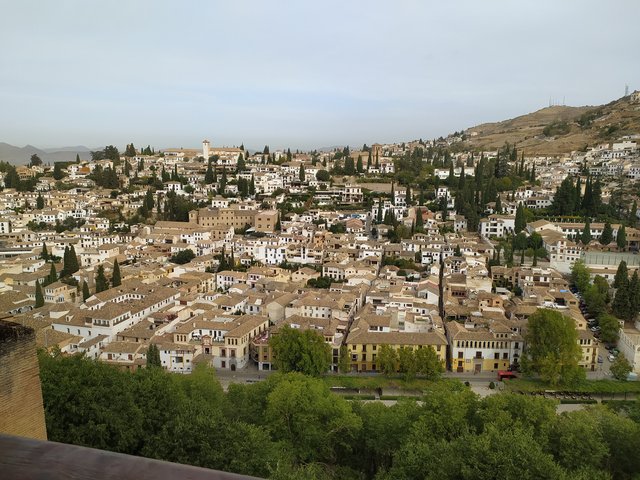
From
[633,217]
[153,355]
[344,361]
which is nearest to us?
[153,355]

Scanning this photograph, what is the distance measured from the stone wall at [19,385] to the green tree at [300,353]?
7428mm

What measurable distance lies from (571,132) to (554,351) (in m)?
38.0

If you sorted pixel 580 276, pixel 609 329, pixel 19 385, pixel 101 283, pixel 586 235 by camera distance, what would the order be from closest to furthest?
pixel 19 385 < pixel 609 329 < pixel 101 283 < pixel 580 276 < pixel 586 235

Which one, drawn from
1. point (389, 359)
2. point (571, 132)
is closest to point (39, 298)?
point (389, 359)

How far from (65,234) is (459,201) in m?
16.0

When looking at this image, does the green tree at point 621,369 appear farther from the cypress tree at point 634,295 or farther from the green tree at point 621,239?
the green tree at point 621,239

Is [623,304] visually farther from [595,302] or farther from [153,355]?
[153,355]

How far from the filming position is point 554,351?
973 cm

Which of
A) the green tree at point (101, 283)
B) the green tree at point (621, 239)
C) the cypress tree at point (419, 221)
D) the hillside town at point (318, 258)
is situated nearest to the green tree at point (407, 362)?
the hillside town at point (318, 258)

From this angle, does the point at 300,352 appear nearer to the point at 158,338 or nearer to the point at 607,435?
the point at 158,338

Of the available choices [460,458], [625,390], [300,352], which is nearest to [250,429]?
[460,458]

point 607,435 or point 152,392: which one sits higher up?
point 152,392

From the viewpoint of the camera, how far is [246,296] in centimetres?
1345

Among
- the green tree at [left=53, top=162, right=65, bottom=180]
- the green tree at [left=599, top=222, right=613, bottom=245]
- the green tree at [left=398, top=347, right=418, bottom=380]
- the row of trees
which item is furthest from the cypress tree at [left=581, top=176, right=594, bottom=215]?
the green tree at [left=53, top=162, right=65, bottom=180]
